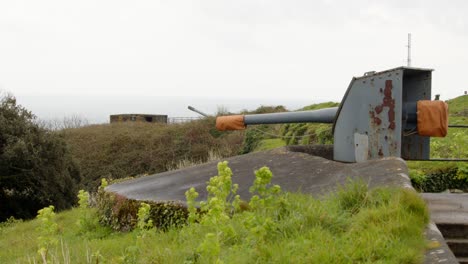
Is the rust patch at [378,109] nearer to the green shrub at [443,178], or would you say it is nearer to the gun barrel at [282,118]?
the gun barrel at [282,118]

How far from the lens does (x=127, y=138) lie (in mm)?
28906

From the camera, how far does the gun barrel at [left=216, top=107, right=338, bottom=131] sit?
22.7ft

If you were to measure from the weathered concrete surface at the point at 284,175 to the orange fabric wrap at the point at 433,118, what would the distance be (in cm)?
79

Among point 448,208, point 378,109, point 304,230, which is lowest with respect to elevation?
point 448,208

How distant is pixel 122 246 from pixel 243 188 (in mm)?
1517

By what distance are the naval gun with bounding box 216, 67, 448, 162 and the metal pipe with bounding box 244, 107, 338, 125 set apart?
0.76 feet

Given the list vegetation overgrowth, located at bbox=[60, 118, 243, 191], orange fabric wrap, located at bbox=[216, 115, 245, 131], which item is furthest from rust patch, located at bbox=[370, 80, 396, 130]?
vegetation overgrowth, located at bbox=[60, 118, 243, 191]

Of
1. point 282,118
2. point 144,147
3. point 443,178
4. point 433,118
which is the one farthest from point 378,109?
point 144,147

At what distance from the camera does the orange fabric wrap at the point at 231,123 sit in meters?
7.74

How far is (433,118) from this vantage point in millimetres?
5637

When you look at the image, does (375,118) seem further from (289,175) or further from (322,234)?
(322,234)

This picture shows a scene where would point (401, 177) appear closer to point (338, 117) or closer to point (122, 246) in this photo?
point (338, 117)

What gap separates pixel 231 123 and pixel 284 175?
211cm

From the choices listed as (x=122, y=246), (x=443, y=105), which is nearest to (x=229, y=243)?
(x=122, y=246)
